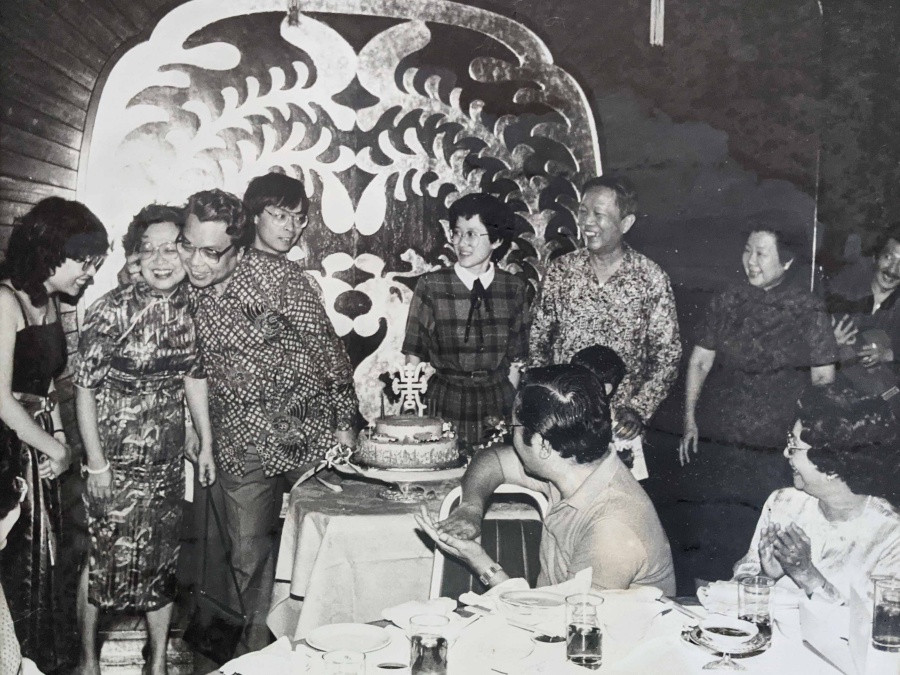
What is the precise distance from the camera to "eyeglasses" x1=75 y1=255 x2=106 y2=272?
9.04ft

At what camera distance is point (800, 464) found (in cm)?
309

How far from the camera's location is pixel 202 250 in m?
2.82

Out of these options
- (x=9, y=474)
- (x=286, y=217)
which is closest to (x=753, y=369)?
(x=286, y=217)

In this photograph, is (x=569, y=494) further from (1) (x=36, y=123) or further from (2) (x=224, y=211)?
(1) (x=36, y=123)

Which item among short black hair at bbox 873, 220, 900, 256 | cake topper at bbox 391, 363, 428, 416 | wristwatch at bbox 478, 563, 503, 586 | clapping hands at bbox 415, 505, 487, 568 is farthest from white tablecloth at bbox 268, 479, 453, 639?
short black hair at bbox 873, 220, 900, 256

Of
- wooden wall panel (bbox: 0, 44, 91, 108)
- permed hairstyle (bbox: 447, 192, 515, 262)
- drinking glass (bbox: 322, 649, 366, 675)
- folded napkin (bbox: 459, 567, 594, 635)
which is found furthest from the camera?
permed hairstyle (bbox: 447, 192, 515, 262)

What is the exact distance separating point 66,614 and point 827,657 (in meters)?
2.16

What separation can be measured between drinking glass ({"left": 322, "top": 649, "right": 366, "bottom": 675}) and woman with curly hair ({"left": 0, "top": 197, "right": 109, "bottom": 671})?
1.26 meters

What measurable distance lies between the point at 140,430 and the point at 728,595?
196cm

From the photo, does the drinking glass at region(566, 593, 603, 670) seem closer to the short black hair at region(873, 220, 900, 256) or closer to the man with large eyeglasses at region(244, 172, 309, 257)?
the man with large eyeglasses at region(244, 172, 309, 257)

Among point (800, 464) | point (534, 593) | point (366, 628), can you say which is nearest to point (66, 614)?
point (366, 628)

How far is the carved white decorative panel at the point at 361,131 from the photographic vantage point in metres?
2.78

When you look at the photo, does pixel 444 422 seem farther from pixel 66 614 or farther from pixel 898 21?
pixel 898 21

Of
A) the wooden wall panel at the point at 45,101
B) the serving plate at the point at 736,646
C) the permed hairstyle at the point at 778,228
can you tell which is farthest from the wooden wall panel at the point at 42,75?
the serving plate at the point at 736,646
